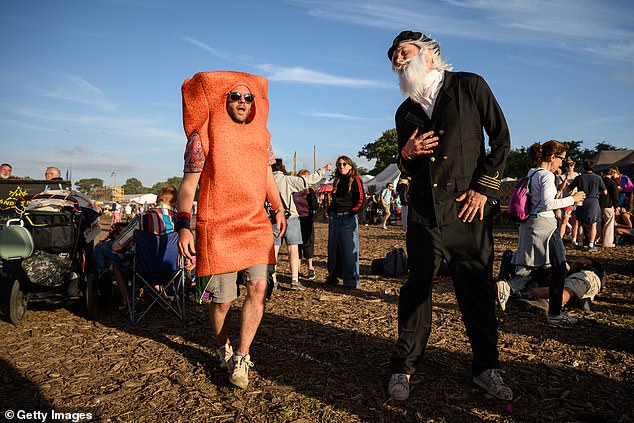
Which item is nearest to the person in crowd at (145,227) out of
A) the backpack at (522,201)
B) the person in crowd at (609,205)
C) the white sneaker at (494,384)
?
the white sneaker at (494,384)

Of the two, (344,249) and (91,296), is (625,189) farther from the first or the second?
(91,296)

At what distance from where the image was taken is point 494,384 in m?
3.13

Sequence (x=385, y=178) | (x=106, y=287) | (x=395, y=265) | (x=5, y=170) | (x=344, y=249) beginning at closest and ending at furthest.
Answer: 1. (x=106, y=287)
2. (x=344, y=249)
3. (x=395, y=265)
4. (x=5, y=170)
5. (x=385, y=178)

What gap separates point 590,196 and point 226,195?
10.8 m

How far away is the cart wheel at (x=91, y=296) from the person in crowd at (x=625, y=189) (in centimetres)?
1421

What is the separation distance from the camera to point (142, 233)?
5379 mm

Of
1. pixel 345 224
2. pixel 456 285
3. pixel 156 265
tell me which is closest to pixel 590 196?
pixel 345 224

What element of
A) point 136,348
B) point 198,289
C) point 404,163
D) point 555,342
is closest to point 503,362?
point 555,342

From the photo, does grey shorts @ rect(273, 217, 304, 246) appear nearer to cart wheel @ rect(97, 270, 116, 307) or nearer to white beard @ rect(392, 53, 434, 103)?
cart wheel @ rect(97, 270, 116, 307)

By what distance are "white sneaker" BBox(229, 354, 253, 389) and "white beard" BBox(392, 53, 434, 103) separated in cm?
234

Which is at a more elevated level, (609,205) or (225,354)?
(609,205)

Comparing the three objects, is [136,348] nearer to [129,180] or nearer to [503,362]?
[503,362]

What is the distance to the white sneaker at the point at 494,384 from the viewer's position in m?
3.08

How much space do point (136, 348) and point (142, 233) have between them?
4.83 feet
